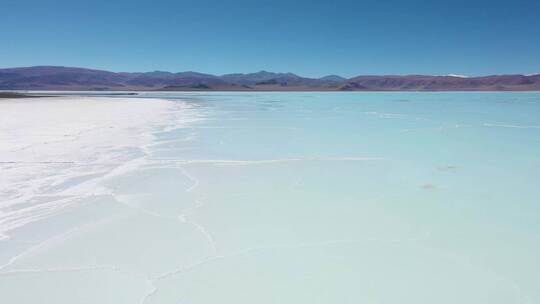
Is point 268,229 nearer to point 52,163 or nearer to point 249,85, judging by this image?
point 52,163

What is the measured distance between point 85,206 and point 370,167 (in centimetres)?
368

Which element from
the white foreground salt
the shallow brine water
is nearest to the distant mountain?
the white foreground salt

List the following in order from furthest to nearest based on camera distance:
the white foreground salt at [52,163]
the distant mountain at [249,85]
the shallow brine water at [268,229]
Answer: the distant mountain at [249,85] → the white foreground salt at [52,163] → the shallow brine water at [268,229]

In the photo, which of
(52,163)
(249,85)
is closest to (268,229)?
(52,163)

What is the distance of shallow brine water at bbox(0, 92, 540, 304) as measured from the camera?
95.8 inches

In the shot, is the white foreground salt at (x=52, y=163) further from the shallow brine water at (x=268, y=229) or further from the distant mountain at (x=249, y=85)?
the distant mountain at (x=249, y=85)

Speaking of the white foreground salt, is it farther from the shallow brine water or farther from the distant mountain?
the distant mountain

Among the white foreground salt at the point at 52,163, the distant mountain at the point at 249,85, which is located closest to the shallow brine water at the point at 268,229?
the white foreground salt at the point at 52,163

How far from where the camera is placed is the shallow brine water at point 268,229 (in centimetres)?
243

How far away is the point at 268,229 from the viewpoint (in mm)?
3357

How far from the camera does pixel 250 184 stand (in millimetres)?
4734

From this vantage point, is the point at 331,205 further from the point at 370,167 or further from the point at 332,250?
the point at 370,167

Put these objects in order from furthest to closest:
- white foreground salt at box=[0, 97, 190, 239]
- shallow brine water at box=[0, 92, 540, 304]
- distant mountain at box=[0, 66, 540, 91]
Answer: distant mountain at box=[0, 66, 540, 91] → white foreground salt at box=[0, 97, 190, 239] → shallow brine water at box=[0, 92, 540, 304]

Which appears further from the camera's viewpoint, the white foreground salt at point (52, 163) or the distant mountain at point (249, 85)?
the distant mountain at point (249, 85)
